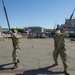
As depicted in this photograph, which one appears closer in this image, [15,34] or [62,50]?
[62,50]

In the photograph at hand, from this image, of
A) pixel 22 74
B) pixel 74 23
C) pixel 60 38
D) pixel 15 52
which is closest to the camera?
pixel 22 74

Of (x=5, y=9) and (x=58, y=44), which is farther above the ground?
(x=5, y=9)

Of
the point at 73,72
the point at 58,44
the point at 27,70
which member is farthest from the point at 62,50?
the point at 27,70

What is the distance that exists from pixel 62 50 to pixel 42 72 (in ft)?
4.01

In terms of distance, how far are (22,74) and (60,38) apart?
2188mm

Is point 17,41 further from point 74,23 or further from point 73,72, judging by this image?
point 74,23

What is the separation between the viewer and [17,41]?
1034 centimetres

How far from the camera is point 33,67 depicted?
10203mm

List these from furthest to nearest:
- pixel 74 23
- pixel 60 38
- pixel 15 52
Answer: pixel 74 23, pixel 15 52, pixel 60 38

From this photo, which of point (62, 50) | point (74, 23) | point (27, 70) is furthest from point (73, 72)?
point (74, 23)

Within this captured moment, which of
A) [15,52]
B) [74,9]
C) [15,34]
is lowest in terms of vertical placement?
[15,52]

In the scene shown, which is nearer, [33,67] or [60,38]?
[60,38]

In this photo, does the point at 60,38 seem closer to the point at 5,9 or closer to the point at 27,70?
the point at 27,70

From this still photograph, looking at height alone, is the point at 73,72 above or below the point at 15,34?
below
